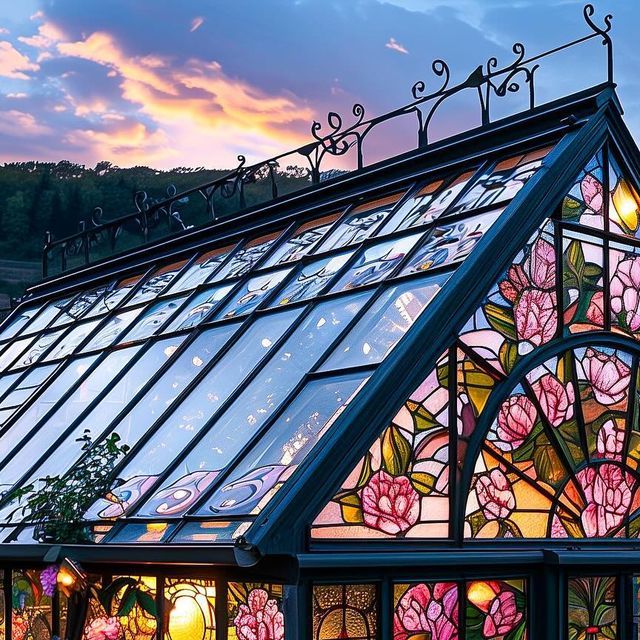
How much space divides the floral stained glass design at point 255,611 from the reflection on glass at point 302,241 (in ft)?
15.3

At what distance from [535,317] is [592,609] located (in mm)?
2573

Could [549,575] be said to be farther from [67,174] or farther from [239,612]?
[67,174]

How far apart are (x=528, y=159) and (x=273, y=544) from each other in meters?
4.72

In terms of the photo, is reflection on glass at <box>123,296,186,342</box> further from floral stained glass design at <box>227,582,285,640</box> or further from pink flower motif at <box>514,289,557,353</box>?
floral stained glass design at <box>227,582,285,640</box>

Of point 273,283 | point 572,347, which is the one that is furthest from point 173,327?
point 572,347

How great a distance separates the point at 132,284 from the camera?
55.4 ft

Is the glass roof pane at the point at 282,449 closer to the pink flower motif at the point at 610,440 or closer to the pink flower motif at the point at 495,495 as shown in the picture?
the pink flower motif at the point at 495,495

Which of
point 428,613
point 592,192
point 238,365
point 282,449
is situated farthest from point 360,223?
point 428,613

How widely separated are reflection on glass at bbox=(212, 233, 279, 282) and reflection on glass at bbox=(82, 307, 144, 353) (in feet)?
4.72

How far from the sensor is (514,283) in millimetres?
10258

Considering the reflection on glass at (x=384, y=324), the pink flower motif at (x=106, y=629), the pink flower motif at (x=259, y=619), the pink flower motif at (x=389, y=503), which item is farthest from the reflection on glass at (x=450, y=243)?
the pink flower motif at (x=106, y=629)

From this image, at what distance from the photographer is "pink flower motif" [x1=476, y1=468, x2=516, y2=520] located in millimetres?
9766

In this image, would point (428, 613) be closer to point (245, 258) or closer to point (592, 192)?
point (592, 192)

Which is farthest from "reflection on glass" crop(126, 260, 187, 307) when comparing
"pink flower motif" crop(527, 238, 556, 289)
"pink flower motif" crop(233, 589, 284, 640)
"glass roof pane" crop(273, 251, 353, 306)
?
"pink flower motif" crop(233, 589, 284, 640)
